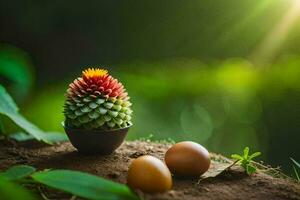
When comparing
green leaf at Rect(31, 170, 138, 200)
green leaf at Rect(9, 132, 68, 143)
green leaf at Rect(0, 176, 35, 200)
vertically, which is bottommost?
green leaf at Rect(0, 176, 35, 200)

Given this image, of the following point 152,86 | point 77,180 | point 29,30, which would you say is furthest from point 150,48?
point 77,180

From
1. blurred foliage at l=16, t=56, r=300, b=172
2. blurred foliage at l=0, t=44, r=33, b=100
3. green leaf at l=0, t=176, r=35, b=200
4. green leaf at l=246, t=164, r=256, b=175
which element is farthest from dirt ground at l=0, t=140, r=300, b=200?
blurred foliage at l=0, t=44, r=33, b=100

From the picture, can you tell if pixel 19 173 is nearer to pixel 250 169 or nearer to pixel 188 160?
pixel 188 160

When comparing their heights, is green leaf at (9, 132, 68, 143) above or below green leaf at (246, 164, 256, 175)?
above

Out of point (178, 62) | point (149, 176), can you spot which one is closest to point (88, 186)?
point (149, 176)

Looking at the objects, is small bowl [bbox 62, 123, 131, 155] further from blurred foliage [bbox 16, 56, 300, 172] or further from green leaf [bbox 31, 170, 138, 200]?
blurred foliage [bbox 16, 56, 300, 172]
